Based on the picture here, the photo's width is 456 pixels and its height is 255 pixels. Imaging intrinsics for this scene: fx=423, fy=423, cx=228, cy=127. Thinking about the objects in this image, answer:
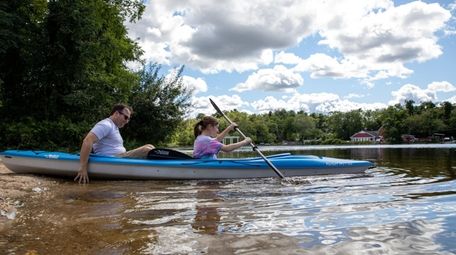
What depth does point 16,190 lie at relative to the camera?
574 centimetres

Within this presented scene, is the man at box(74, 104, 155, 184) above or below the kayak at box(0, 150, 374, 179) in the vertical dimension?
above

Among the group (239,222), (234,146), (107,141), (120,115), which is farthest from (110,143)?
(239,222)

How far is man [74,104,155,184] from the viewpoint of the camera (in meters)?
7.11

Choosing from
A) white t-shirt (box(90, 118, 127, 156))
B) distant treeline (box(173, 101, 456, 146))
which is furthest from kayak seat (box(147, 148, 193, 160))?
distant treeline (box(173, 101, 456, 146))

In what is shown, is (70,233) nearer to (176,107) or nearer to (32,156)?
(32,156)

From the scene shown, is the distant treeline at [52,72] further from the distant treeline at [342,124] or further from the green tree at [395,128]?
the green tree at [395,128]

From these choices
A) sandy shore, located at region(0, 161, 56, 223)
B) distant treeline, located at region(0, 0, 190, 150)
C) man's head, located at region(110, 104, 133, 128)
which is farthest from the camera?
distant treeline, located at region(0, 0, 190, 150)

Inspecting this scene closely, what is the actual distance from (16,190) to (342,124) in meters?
122

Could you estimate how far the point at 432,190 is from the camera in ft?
18.9

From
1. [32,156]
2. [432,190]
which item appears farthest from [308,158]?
[32,156]

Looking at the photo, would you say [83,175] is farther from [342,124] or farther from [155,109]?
[342,124]

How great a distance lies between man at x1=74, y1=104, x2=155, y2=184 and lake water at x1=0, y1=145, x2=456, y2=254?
116 centimetres

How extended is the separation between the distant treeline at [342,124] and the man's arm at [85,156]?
3074 inches

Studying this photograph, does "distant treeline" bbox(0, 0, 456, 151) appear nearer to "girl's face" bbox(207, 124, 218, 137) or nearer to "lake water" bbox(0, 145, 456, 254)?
"girl's face" bbox(207, 124, 218, 137)
